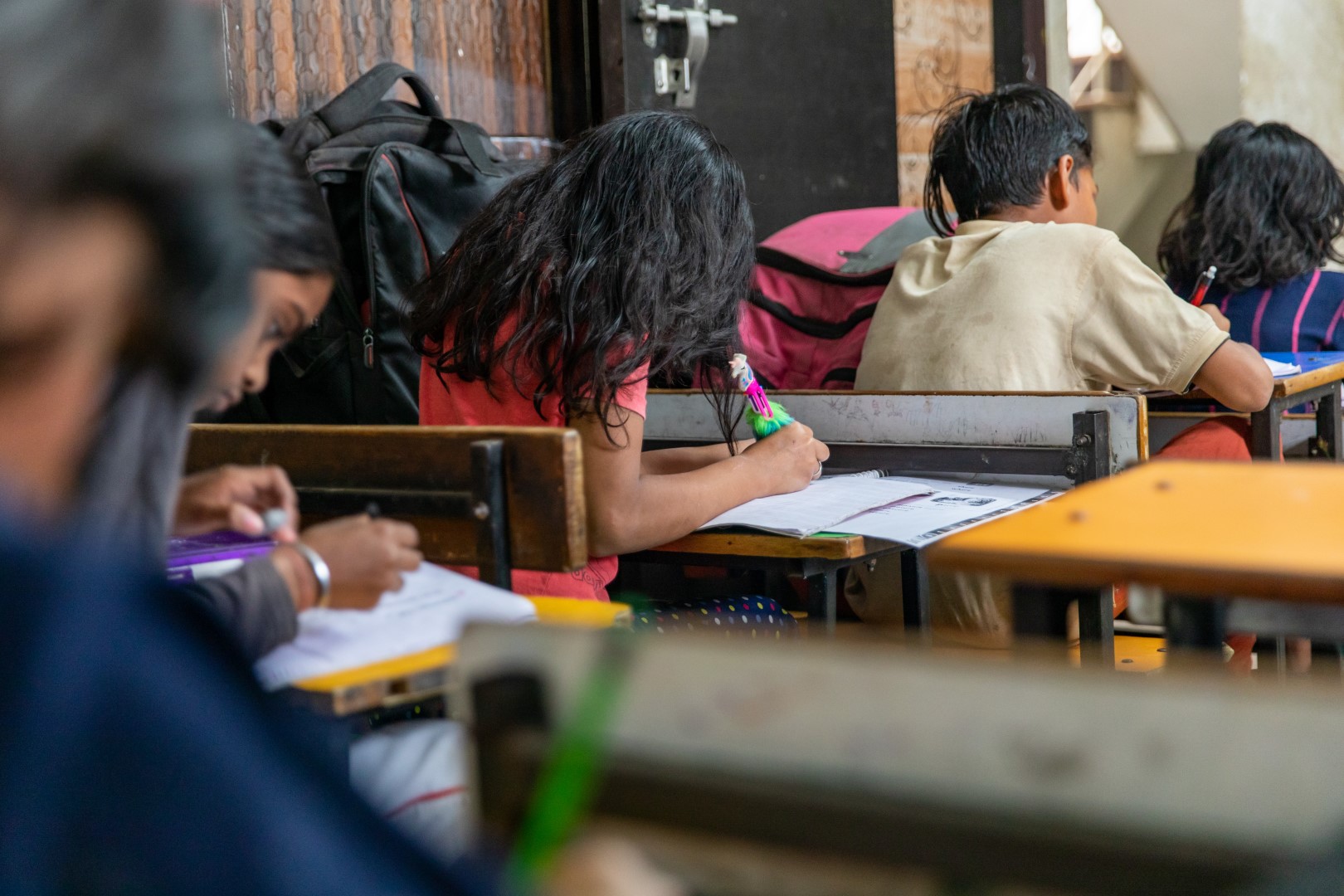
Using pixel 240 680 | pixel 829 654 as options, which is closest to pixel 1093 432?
pixel 829 654

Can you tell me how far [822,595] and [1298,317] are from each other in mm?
1780

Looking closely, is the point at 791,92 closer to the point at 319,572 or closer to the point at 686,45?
the point at 686,45

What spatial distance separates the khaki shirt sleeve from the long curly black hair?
61 centimetres

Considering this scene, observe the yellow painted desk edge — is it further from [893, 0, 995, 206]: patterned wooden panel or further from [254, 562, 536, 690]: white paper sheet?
[893, 0, 995, 206]: patterned wooden panel

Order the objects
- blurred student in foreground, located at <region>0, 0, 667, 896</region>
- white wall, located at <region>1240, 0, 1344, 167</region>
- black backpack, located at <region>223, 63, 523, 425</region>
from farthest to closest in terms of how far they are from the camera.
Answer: white wall, located at <region>1240, 0, 1344, 167</region>
black backpack, located at <region>223, 63, 523, 425</region>
blurred student in foreground, located at <region>0, 0, 667, 896</region>

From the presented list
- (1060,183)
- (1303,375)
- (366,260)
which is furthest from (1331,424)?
(366,260)

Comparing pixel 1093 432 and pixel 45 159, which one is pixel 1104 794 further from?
pixel 1093 432

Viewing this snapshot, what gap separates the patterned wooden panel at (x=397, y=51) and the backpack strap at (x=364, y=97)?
0.34m

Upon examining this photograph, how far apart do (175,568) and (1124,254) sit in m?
1.57

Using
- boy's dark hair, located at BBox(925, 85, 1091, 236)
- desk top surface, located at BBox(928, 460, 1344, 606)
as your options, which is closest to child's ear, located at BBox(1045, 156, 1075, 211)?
boy's dark hair, located at BBox(925, 85, 1091, 236)

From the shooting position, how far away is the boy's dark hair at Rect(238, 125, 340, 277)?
3.43 ft

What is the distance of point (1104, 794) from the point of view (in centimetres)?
49

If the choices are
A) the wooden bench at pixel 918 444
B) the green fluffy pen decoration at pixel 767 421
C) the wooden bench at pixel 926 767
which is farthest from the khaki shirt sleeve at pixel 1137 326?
the wooden bench at pixel 926 767

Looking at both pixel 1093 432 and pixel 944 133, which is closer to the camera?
pixel 1093 432
